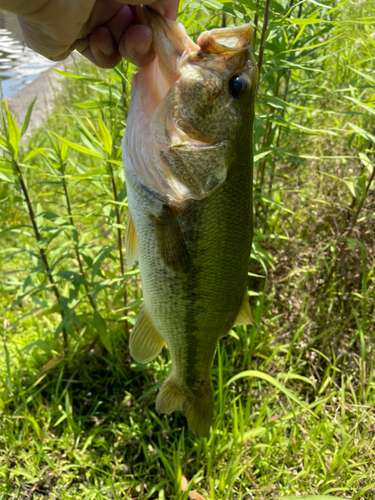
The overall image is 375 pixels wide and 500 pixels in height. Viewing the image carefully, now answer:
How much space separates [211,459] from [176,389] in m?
0.66

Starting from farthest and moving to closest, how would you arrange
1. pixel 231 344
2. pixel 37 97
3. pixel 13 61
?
1. pixel 13 61
2. pixel 37 97
3. pixel 231 344

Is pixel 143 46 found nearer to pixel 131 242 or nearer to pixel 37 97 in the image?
pixel 131 242

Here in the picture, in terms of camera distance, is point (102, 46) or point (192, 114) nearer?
point (192, 114)

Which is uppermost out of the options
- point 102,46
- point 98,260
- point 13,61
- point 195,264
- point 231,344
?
point 102,46

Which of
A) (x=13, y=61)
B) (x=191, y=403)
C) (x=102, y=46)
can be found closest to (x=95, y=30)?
(x=102, y=46)

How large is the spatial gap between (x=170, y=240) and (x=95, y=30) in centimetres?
101

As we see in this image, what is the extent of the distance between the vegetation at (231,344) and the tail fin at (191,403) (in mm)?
348

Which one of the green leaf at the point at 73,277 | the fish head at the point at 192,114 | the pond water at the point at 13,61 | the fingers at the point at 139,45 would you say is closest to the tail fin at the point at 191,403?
the green leaf at the point at 73,277

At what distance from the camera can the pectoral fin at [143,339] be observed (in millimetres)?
1860

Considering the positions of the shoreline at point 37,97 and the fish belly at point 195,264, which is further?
the shoreline at point 37,97

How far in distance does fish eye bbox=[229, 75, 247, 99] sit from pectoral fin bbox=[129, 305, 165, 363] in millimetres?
1000

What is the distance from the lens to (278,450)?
2439mm

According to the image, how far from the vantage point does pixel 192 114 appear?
145 centimetres

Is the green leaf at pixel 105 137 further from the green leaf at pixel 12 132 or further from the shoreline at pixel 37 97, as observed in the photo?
the shoreline at pixel 37 97
